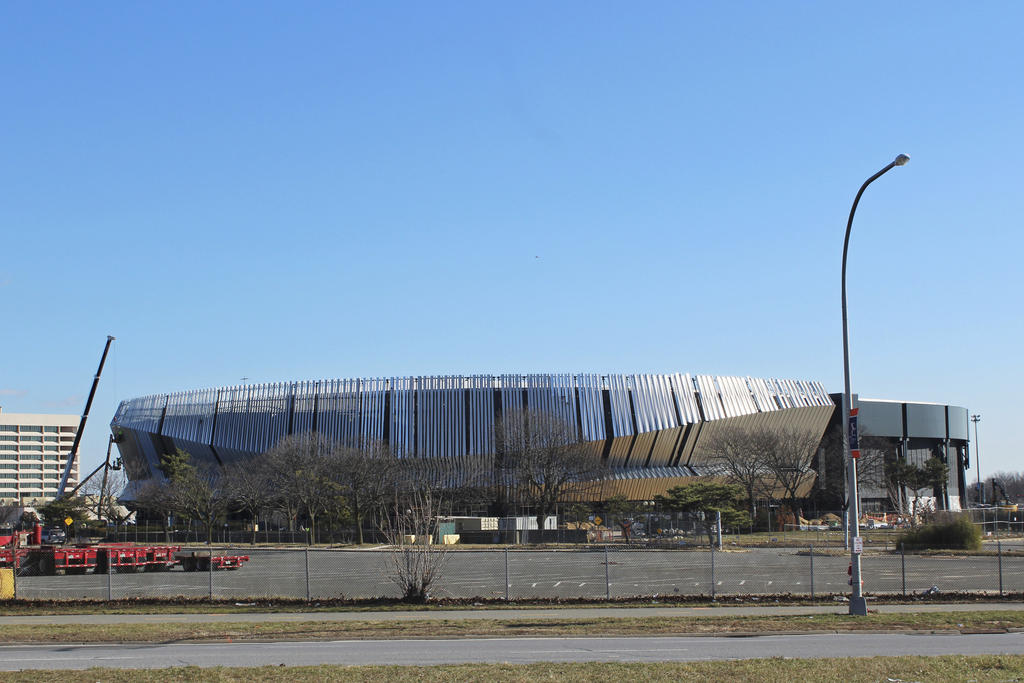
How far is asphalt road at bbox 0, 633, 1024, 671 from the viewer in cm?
1628

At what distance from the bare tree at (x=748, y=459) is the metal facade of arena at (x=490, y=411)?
8418 millimetres

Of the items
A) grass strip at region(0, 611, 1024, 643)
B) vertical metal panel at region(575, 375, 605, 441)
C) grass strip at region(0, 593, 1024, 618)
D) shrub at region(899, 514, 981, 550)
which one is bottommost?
shrub at region(899, 514, 981, 550)

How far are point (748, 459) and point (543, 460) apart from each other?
16.7 metres

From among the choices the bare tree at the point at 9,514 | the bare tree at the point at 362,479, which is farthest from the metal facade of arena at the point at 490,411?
the bare tree at the point at 9,514

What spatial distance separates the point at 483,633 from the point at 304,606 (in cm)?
792

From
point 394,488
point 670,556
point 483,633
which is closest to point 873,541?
point 670,556

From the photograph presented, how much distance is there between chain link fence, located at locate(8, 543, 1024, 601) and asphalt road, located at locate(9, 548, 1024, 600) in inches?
1.6

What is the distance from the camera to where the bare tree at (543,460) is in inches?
3056

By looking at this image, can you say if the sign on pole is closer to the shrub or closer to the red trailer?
the shrub

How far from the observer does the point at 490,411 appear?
9531 centimetres

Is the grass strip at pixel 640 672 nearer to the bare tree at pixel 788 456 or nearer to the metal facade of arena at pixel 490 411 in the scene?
the bare tree at pixel 788 456

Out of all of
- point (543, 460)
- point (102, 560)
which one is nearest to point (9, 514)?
point (543, 460)

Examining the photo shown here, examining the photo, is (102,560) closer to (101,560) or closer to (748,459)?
(101,560)

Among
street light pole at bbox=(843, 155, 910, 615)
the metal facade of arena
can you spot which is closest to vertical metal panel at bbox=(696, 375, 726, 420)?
the metal facade of arena
